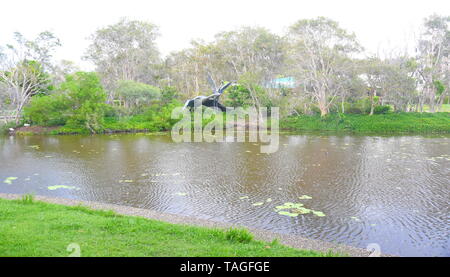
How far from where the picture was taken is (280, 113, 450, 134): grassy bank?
27359mm

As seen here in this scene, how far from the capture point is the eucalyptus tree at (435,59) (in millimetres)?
30312

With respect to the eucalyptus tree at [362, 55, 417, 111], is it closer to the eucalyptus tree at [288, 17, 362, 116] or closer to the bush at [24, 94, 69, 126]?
the eucalyptus tree at [288, 17, 362, 116]

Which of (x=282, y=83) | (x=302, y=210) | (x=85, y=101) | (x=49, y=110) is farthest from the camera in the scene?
(x=282, y=83)

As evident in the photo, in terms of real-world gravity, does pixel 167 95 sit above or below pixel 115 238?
above

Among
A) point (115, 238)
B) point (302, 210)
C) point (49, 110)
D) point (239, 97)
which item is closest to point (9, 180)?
point (115, 238)

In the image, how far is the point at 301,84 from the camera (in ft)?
107

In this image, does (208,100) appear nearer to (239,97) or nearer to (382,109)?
Answer: (239,97)

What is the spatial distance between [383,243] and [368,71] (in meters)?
26.2

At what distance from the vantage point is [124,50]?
42094 millimetres

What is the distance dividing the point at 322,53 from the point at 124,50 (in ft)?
80.7

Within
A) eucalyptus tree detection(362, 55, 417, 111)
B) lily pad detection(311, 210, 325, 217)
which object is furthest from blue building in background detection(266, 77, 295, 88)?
lily pad detection(311, 210, 325, 217)

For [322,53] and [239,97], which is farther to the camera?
[239,97]

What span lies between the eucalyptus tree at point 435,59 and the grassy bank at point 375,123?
244 cm

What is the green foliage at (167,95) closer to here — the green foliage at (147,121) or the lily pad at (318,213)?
the green foliage at (147,121)
